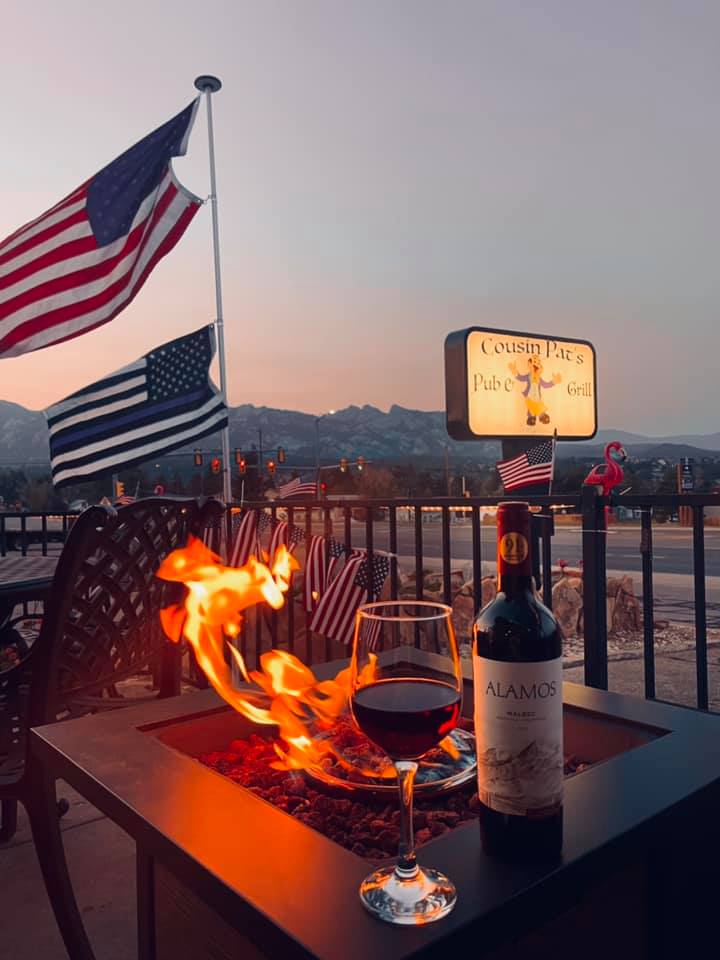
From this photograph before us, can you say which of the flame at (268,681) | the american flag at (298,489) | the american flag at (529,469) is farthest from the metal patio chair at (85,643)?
the american flag at (529,469)

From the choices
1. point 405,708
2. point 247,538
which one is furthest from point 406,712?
point 247,538

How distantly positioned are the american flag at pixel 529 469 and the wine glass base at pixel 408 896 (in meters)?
7.85

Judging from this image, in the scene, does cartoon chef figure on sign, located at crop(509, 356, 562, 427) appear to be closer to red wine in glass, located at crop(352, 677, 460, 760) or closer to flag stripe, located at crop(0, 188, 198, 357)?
flag stripe, located at crop(0, 188, 198, 357)

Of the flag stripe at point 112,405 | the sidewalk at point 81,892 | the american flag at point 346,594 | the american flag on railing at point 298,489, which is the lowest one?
the sidewalk at point 81,892

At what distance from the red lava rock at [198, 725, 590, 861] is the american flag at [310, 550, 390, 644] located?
2.86m

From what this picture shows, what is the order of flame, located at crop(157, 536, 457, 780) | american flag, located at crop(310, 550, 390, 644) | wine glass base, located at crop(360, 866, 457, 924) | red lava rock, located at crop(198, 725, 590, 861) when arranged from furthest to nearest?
1. american flag, located at crop(310, 550, 390, 644)
2. flame, located at crop(157, 536, 457, 780)
3. red lava rock, located at crop(198, 725, 590, 861)
4. wine glass base, located at crop(360, 866, 457, 924)

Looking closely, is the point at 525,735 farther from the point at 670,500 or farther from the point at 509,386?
the point at 509,386

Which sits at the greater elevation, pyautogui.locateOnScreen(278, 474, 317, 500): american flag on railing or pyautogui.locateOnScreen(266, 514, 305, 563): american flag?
pyautogui.locateOnScreen(278, 474, 317, 500): american flag on railing

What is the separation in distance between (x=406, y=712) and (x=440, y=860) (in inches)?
8.9

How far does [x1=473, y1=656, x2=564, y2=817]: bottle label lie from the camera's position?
3.12ft

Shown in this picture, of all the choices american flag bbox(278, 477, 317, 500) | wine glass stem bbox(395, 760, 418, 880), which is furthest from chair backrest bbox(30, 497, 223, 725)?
american flag bbox(278, 477, 317, 500)

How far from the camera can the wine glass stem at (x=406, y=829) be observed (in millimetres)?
888

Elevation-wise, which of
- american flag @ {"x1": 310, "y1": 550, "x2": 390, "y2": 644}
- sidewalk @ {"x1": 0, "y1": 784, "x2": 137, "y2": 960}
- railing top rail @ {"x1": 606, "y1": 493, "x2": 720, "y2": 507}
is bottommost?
sidewalk @ {"x1": 0, "y1": 784, "x2": 137, "y2": 960}

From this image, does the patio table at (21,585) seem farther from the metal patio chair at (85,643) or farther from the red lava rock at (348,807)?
the red lava rock at (348,807)
